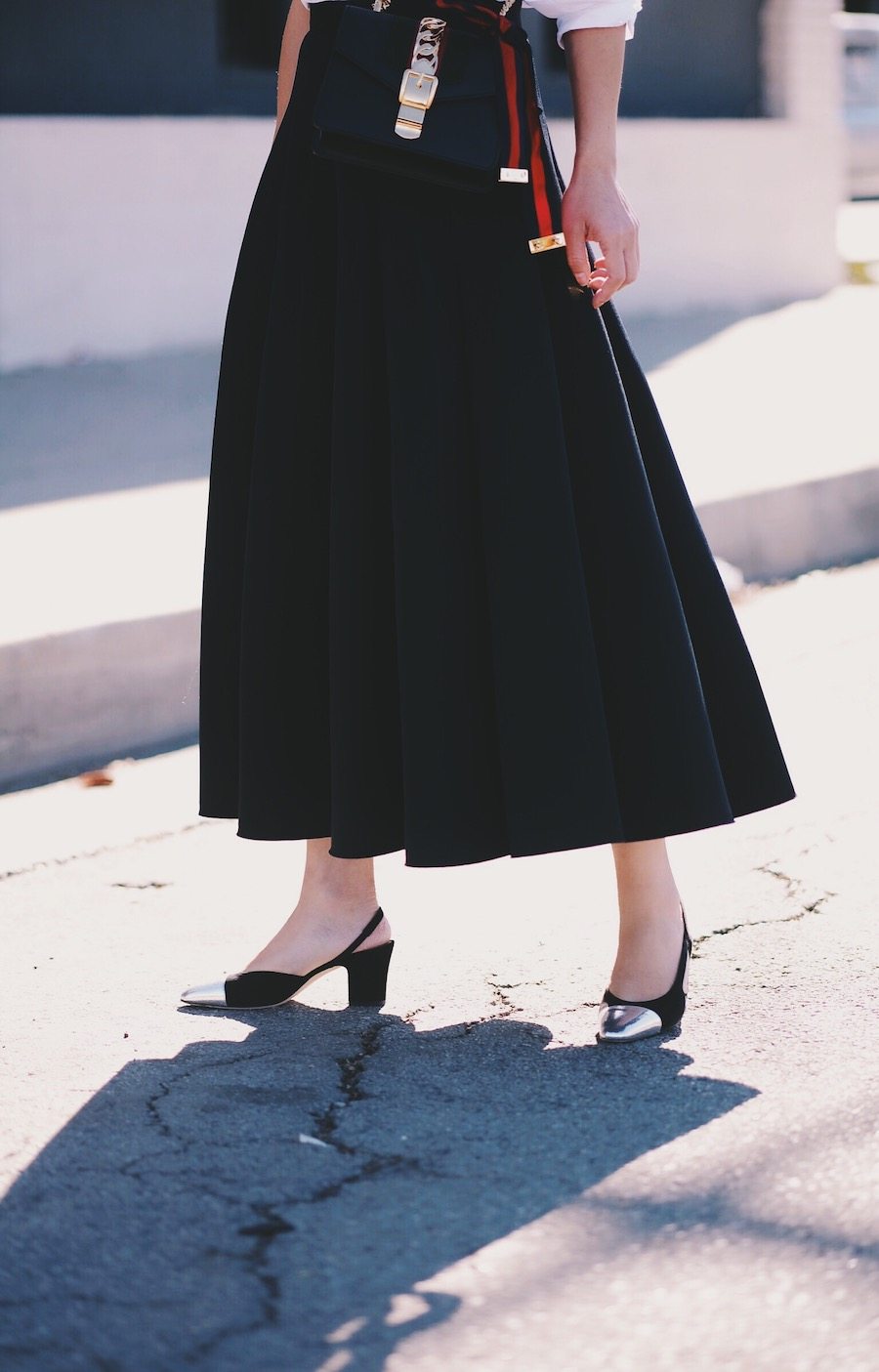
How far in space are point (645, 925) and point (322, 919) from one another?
1.35 feet

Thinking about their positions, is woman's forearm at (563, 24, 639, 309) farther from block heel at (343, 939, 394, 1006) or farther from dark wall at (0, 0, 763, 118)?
dark wall at (0, 0, 763, 118)

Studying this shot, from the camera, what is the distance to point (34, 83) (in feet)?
22.7

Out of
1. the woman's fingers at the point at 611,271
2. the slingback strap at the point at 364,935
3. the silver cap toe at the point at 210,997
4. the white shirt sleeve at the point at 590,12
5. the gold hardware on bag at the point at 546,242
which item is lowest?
the silver cap toe at the point at 210,997

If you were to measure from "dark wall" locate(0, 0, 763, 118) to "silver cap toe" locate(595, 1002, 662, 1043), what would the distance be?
5.48m

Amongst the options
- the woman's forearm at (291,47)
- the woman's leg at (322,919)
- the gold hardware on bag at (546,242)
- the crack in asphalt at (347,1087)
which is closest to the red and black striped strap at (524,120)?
the gold hardware on bag at (546,242)

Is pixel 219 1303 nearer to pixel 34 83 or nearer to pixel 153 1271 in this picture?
pixel 153 1271

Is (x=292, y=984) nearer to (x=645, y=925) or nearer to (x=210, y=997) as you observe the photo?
(x=210, y=997)

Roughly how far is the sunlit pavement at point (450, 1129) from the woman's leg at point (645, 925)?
7 centimetres

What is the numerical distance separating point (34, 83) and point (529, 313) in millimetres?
5555

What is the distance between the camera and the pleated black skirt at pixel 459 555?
78.2 inches

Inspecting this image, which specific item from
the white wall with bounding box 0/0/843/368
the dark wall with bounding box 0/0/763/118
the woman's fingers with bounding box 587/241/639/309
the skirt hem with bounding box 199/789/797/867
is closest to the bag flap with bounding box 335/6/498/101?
the woman's fingers with bounding box 587/241/639/309

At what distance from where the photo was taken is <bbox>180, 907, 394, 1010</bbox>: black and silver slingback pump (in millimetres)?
2225

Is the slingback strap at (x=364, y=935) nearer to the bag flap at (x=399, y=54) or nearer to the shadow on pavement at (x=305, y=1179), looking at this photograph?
the shadow on pavement at (x=305, y=1179)

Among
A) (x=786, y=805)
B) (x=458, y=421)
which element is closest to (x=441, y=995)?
(x=458, y=421)
